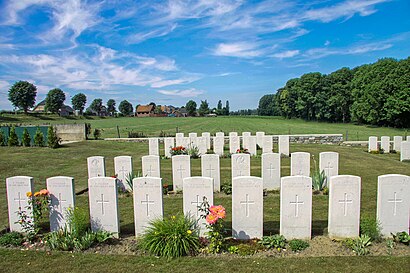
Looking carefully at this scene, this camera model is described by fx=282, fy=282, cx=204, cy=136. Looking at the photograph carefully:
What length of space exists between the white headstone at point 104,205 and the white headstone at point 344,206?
175 inches

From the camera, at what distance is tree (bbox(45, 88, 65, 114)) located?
257 ft

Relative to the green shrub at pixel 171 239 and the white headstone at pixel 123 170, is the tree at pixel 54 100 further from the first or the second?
the green shrub at pixel 171 239

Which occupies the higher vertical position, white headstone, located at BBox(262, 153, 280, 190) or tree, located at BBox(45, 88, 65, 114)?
tree, located at BBox(45, 88, 65, 114)

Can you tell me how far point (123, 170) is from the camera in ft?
32.7

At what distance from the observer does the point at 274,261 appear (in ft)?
16.0

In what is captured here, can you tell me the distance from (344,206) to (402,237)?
1.21 metres

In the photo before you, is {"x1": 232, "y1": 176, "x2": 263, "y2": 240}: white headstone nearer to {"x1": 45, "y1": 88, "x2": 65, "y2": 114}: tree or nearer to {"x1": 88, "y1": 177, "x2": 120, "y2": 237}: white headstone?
{"x1": 88, "y1": 177, "x2": 120, "y2": 237}: white headstone

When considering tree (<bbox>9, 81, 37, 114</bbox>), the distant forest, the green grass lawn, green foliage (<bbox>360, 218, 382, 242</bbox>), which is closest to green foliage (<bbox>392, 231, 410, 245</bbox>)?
green foliage (<bbox>360, 218, 382, 242</bbox>)

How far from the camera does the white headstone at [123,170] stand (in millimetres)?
9898

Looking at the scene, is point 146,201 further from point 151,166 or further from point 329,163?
point 329,163

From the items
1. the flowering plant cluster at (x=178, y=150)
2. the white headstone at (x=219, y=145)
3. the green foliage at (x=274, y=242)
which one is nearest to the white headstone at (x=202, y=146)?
the white headstone at (x=219, y=145)

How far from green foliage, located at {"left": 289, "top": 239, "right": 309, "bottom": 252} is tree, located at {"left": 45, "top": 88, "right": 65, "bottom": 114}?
8558cm

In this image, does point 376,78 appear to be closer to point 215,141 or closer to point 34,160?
point 215,141

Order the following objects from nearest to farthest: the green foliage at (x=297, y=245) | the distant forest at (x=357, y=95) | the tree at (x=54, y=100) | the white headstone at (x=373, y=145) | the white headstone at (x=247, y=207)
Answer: the green foliage at (x=297, y=245)
the white headstone at (x=247, y=207)
the white headstone at (x=373, y=145)
the distant forest at (x=357, y=95)
the tree at (x=54, y=100)
